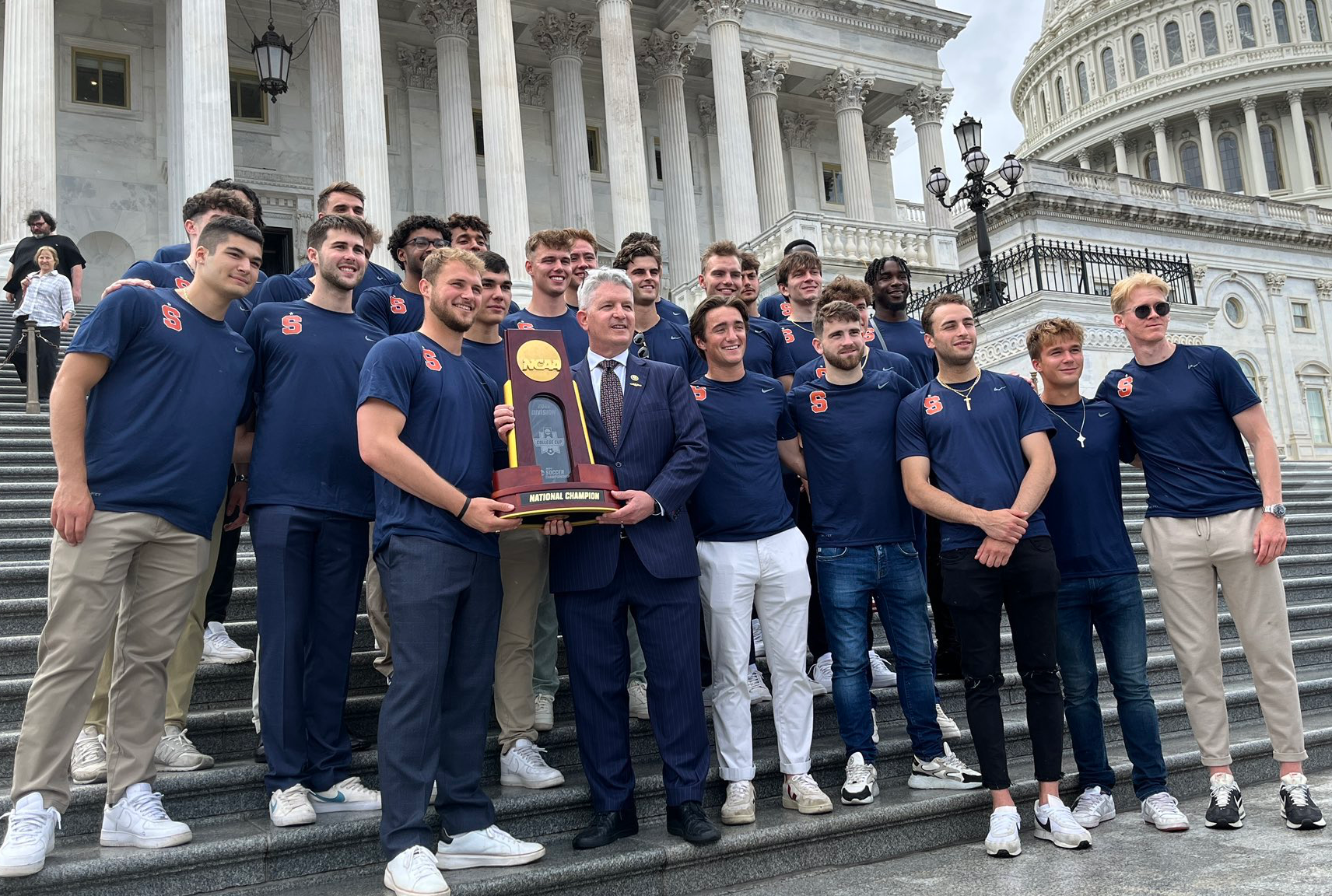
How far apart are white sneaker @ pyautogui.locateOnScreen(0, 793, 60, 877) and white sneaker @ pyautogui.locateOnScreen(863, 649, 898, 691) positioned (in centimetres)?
440

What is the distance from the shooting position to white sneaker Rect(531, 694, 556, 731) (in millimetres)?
5586

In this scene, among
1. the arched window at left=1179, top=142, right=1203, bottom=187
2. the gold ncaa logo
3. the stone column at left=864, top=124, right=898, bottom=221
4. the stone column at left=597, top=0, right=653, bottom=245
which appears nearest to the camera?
the gold ncaa logo

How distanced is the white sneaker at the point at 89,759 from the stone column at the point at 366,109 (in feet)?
50.6

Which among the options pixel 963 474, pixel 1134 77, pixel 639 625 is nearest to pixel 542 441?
pixel 639 625

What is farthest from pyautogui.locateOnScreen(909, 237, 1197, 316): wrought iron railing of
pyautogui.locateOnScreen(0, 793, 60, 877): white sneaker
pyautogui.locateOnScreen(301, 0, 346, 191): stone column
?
pyautogui.locateOnScreen(0, 793, 60, 877): white sneaker

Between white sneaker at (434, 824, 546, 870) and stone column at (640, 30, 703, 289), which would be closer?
white sneaker at (434, 824, 546, 870)

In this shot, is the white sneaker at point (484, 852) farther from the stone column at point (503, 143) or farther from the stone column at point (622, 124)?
the stone column at point (622, 124)

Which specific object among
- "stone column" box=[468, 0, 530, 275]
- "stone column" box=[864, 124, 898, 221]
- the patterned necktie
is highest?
"stone column" box=[864, 124, 898, 221]

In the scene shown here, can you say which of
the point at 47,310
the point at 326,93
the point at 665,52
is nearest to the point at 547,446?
the point at 47,310

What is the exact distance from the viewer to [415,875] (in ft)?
13.0

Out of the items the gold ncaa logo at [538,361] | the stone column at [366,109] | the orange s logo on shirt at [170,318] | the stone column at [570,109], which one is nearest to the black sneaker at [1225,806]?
the gold ncaa logo at [538,361]

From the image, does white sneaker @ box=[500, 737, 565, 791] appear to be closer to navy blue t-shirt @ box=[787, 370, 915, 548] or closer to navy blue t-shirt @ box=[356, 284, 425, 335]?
navy blue t-shirt @ box=[787, 370, 915, 548]

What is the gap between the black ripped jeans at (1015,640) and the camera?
200 inches

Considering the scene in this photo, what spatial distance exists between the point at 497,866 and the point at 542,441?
175cm
